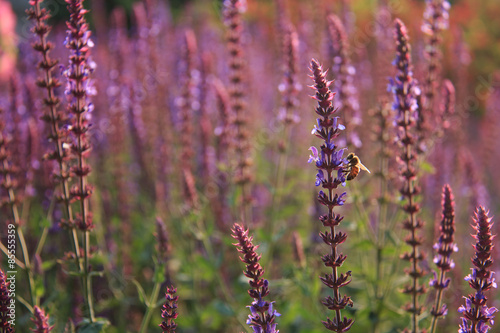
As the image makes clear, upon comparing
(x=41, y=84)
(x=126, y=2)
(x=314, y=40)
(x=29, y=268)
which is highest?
(x=126, y=2)

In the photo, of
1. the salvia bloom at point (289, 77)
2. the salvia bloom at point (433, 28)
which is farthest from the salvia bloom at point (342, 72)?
the salvia bloom at point (433, 28)

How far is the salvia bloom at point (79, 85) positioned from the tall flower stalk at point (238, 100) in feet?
6.15

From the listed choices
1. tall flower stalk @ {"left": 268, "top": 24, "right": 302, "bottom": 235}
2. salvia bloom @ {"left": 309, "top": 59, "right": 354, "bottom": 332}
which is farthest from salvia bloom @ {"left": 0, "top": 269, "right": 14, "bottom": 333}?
tall flower stalk @ {"left": 268, "top": 24, "right": 302, "bottom": 235}

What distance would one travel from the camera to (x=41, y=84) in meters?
2.71

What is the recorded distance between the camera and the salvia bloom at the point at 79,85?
2.52 m

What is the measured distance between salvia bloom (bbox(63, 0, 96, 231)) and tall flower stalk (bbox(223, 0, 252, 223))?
73.8 inches

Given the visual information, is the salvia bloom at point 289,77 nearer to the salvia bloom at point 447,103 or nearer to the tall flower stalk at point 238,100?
the tall flower stalk at point 238,100

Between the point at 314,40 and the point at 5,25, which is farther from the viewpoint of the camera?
the point at 5,25

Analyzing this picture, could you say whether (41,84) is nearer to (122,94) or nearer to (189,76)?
(189,76)

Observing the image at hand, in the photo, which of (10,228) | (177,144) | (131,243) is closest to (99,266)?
(131,243)

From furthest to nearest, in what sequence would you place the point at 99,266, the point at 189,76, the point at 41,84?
the point at 189,76 → the point at 99,266 → the point at 41,84

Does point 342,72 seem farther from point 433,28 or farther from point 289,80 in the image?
point 433,28

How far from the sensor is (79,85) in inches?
104

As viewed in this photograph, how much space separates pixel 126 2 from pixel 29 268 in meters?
16.5
